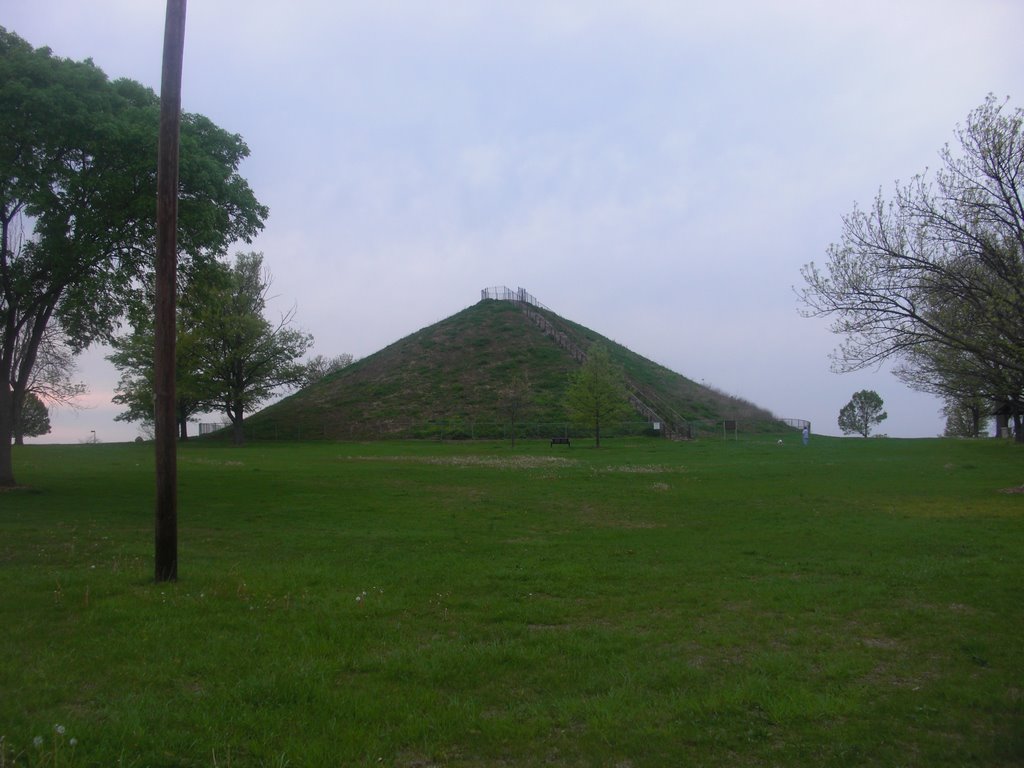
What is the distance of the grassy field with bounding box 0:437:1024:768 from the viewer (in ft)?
16.1

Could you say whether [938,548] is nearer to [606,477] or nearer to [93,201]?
[606,477]

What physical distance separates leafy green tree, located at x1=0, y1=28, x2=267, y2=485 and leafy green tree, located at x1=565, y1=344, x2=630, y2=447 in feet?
111

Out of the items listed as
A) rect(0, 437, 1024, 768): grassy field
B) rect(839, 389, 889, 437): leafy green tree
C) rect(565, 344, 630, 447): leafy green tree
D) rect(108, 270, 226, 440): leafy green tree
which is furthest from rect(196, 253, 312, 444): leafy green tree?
rect(839, 389, 889, 437): leafy green tree

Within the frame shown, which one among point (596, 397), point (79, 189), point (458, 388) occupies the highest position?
point (79, 189)

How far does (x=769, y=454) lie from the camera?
41.4m

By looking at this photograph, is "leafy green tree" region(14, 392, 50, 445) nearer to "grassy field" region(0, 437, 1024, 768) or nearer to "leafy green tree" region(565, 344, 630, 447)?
"leafy green tree" region(565, 344, 630, 447)

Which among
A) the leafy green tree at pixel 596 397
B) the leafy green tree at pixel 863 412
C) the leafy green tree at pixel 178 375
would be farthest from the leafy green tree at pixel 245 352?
the leafy green tree at pixel 863 412

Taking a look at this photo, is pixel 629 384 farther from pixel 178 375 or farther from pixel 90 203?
pixel 90 203

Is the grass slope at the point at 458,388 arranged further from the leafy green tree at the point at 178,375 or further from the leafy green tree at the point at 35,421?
the leafy green tree at the point at 35,421

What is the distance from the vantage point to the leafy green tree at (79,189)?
733 inches

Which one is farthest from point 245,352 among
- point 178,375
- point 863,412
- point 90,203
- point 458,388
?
point 863,412

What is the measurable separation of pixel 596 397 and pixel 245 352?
97.8ft

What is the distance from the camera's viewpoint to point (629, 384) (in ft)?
248

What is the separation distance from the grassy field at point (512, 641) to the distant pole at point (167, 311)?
68 centimetres
